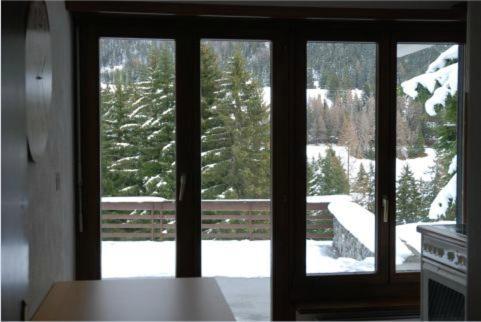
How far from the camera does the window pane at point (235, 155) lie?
11.6 feet

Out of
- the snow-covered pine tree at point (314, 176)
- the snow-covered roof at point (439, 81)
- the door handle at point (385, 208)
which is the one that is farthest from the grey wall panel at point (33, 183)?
the snow-covered roof at point (439, 81)

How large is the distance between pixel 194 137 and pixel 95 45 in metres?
0.86

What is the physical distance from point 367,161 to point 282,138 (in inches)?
24.8

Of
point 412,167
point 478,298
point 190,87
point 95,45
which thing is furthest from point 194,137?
point 478,298

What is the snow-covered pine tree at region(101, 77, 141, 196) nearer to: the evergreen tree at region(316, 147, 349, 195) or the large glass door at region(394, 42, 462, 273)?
the evergreen tree at region(316, 147, 349, 195)

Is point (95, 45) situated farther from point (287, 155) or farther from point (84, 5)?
point (287, 155)

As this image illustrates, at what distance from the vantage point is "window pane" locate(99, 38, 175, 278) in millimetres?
3467

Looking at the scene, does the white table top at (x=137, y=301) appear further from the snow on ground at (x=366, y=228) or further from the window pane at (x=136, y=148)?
the snow on ground at (x=366, y=228)

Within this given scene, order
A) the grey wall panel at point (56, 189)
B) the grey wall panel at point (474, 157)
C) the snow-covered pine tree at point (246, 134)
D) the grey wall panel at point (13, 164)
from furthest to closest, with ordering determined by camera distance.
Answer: the snow-covered pine tree at point (246, 134) < the grey wall panel at point (56, 189) < the grey wall panel at point (474, 157) < the grey wall panel at point (13, 164)

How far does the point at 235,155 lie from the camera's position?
3584 millimetres

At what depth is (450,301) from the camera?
106 inches

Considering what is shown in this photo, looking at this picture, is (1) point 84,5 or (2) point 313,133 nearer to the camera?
(1) point 84,5

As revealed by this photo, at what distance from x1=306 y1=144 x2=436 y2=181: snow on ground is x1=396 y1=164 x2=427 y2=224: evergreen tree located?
1.5 inches

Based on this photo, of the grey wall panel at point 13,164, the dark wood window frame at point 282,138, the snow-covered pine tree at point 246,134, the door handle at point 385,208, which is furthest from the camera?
the door handle at point 385,208
